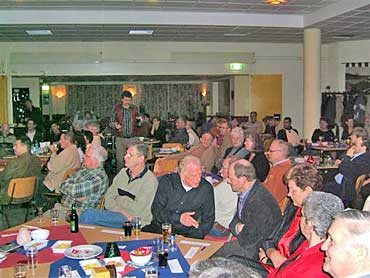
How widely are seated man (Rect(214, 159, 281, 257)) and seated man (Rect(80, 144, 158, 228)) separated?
0.89 m

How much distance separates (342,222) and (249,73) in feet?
41.1

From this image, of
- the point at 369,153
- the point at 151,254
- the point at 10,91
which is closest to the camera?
the point at 151,254

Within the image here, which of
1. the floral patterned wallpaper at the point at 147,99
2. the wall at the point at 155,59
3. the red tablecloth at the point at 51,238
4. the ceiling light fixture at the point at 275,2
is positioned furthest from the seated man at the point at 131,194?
the floral patterned wallpaper at the point at 147,99

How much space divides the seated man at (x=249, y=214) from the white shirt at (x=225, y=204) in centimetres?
65

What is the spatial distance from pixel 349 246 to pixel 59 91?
14.3 m

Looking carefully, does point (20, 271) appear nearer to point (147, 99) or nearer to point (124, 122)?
point (124, 122)

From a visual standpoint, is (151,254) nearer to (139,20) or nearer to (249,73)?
(139,20)

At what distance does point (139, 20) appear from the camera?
387 inches

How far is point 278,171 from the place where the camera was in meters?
5.68

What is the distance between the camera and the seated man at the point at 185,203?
443 centimetres

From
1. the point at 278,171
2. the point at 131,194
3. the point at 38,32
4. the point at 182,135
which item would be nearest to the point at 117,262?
the point at 131,194

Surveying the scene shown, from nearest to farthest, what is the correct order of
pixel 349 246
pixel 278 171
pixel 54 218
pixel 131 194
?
1. pixel 349 246
2. pixel 54 218
3. pixel 131 194
4. pixel 278 171

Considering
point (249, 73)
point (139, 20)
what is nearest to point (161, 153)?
point (139, 20)

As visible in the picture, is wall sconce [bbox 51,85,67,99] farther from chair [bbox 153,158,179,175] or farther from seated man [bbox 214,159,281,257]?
seated man [bbox 214,159,281,257]
